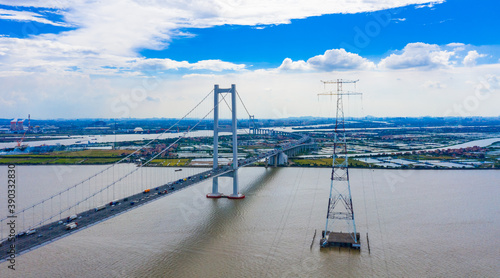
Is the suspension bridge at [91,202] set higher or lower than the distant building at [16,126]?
lower

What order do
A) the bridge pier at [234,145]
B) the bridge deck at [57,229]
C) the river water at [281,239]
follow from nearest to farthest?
1. the bridge deck at [57,229]
2. the river water at [281,239]
3. the bridge pier at [234,145]

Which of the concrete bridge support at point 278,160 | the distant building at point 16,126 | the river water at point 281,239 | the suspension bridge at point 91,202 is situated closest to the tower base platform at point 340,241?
the river water at point 281,239

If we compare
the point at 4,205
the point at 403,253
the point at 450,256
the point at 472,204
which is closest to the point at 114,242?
the point at 4,205

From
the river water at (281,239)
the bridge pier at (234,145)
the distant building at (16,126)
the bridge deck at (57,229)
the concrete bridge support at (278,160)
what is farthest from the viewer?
the distant building at (16,126)

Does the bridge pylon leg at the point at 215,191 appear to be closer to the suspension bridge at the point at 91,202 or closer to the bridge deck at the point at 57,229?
the suspension bridge at the point at 91,202

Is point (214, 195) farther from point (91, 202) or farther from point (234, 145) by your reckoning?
point (91, 202)

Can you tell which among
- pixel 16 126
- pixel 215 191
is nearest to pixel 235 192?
pixel 215 191

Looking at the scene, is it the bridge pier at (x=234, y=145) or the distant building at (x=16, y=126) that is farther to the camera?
the distant building at (x=16, y=126)

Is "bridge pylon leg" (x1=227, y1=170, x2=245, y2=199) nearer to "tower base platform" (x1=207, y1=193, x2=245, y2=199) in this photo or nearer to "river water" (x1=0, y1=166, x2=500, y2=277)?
"tower base platform" (x1=207, y1=193, x2=245, y2=199)

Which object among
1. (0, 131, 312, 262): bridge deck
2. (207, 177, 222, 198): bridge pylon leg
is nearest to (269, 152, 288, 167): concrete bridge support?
(207, 177, 222, 198): bridge pylon leg
